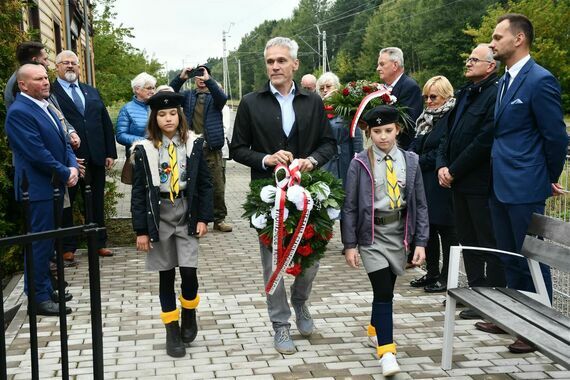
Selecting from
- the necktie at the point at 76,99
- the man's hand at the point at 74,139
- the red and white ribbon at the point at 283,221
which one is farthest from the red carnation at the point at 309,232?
the necktie at the point at 76,99

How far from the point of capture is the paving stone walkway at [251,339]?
15.0ft

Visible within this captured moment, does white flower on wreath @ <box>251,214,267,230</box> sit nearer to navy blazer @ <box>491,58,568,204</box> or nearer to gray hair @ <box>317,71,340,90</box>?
navy blazer @ <box>491,58,568,204</box>

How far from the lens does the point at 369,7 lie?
116500mm

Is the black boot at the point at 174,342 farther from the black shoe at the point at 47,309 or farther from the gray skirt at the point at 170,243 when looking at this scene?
the black shoe at the point at 47,309

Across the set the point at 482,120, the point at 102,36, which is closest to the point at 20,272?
the point at 482,120

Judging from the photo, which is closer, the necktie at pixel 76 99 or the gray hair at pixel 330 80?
the necktie at pixel 76 99

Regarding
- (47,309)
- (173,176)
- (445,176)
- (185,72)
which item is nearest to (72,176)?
(47,309)

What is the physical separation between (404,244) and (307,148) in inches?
39.2

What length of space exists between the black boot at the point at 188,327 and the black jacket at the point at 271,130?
1.11 meters

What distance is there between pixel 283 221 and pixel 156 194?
3.16 feet

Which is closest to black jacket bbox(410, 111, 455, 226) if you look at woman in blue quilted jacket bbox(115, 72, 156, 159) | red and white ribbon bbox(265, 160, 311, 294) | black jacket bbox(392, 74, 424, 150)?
black jacket bbox(392, 74, 424, 150)

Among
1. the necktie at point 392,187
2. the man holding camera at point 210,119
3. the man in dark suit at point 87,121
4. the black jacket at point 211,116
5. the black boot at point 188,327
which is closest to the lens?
the necktie at point 392,187

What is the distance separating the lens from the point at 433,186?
6.63 m

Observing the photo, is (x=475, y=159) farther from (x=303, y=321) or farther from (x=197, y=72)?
(x=197, y=72)
